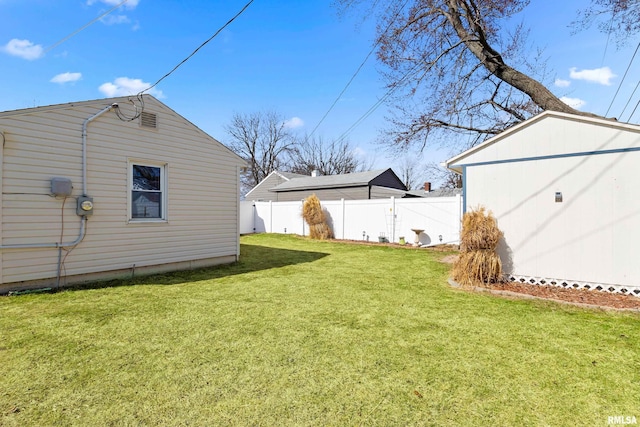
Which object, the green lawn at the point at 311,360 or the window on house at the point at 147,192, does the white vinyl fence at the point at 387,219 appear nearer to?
the green lawn at the point at 311,360

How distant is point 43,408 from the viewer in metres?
2.03

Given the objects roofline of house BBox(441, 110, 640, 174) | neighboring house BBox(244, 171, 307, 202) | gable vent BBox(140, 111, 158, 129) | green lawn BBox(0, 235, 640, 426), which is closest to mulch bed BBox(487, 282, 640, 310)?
green lawn BBox(0, 235, 640, 426)

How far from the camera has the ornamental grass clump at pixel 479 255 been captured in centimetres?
530

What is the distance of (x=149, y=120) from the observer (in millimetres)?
6172

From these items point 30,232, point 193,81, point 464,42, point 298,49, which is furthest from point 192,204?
point 464,42

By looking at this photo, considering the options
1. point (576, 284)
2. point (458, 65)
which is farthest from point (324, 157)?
point (576, 284)

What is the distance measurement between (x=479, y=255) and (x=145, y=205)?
6.71 metres

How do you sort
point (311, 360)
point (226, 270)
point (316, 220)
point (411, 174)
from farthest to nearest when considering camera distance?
point (411, 174) < point (316, 220) < point (226, 270) < point (311, 360)

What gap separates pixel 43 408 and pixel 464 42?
12874 millimetres

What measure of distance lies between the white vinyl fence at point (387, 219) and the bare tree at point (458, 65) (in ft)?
13.8

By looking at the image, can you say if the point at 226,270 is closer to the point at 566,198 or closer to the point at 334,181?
the point at 566,198

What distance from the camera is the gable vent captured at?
6.06 meters

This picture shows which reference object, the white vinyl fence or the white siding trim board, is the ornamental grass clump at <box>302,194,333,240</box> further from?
the white siding trim board

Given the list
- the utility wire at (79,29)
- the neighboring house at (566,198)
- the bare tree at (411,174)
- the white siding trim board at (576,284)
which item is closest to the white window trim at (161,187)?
the utility wire at (79,29)
